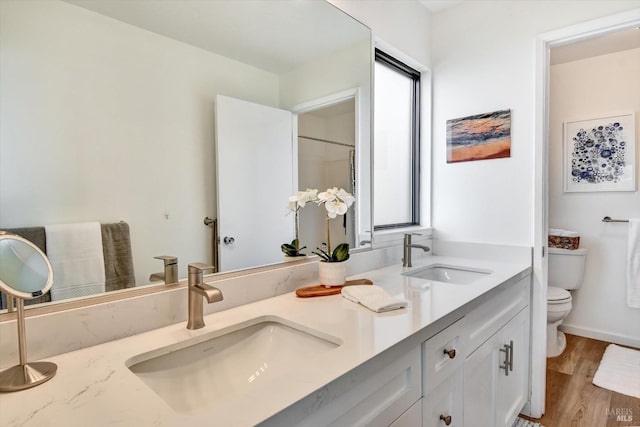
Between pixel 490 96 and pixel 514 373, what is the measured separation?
149 cm

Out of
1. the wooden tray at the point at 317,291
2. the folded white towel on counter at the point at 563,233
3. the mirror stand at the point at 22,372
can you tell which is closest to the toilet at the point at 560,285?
the folded white towel on counter at the point at 563,233

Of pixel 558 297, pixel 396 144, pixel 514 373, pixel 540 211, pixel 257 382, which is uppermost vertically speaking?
pixel 396 144

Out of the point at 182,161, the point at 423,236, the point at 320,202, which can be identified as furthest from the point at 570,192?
the point at 182,161

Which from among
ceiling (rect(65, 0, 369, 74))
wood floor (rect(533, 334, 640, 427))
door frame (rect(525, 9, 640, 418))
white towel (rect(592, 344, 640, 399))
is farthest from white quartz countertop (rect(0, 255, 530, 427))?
white towel (rect(592, 344, 640, 399))

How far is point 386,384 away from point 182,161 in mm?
877

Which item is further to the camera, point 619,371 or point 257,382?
point 619,371

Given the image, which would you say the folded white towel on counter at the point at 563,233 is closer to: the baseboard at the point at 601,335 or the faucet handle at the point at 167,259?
the baseboard at the point at 601,335

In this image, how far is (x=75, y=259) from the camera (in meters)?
0.89

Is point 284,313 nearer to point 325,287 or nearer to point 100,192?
point 325,287

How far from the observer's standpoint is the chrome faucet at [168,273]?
39.8 inches

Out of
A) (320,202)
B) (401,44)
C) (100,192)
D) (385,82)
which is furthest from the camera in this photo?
(385,82)

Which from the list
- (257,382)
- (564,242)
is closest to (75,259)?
(257,382)

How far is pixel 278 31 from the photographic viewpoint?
1.41 m

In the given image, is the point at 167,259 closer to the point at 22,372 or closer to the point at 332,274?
the point at 22,372
